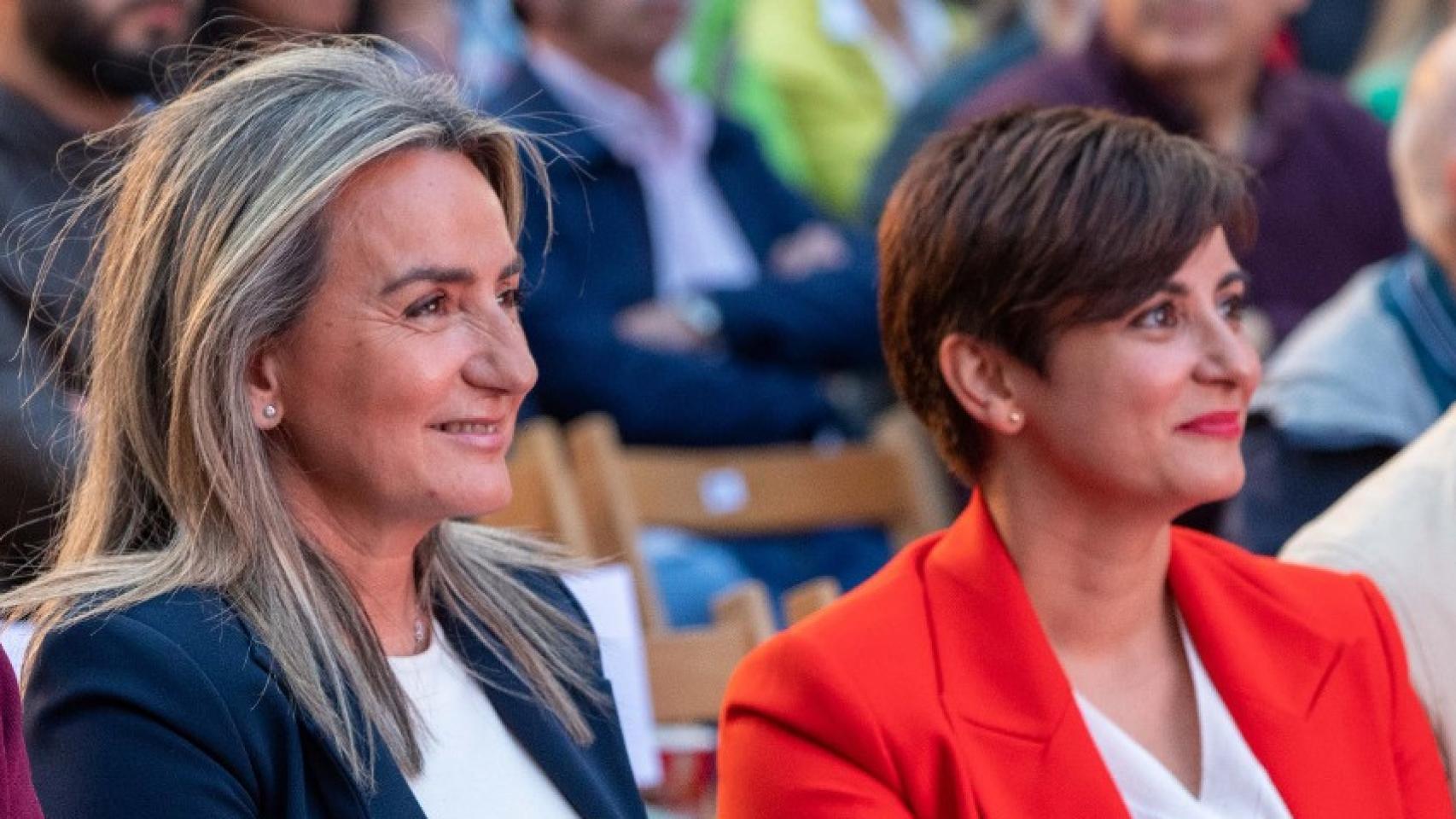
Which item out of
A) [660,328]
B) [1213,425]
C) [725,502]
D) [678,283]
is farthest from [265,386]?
[678,283]

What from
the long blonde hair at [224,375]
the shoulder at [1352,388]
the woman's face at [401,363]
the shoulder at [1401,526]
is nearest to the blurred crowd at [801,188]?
the shoulder at [1352,388]

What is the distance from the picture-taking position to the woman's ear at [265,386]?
2.28 m

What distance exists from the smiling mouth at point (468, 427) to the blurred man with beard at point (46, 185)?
1.68 feet

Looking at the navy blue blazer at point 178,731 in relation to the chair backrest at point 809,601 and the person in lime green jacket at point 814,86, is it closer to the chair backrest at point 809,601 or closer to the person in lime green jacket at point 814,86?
the chair backrest at point 809,601

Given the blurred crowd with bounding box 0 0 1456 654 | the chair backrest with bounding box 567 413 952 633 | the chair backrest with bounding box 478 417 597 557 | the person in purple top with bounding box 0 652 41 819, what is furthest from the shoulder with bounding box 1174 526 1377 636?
the person in purple top with bounding box 0 652 41 819

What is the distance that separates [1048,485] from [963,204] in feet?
1.19

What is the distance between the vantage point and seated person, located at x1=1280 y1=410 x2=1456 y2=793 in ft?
9.10

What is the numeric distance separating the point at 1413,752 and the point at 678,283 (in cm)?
244

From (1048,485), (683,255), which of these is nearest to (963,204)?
(1048,485)

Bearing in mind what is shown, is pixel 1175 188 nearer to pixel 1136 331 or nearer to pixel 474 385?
pixel 1136 331

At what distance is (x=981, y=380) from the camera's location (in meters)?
2.68

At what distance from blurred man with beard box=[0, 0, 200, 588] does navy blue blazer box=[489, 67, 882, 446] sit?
3.61 ft

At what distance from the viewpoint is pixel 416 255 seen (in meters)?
2.32

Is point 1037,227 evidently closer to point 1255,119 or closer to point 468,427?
point 468,427
